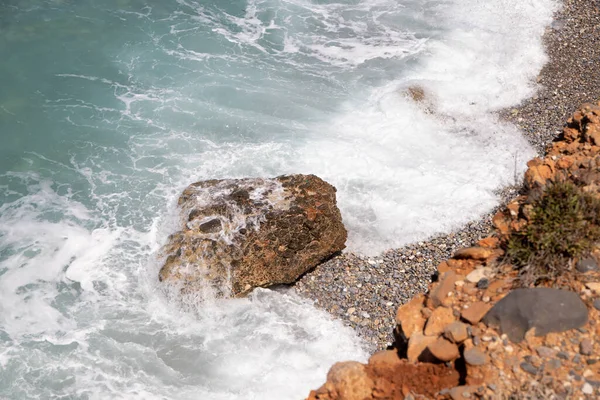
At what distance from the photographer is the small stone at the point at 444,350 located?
7520 mm

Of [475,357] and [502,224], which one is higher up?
[502,224]

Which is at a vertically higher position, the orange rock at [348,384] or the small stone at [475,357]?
the small stone at [475,357]

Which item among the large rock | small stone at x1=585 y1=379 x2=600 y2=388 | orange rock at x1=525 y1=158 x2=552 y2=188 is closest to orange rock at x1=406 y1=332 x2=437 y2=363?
small stone at x1=585 y1=379 x2=600 y2=388

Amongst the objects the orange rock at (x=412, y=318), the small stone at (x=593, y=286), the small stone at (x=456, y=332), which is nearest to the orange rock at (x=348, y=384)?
the orange rock at (x=412, y=318)

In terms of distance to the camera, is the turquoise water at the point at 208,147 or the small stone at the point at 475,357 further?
the turquoise water at the point at 208,147

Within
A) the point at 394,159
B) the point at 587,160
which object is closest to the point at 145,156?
the point at 394,159

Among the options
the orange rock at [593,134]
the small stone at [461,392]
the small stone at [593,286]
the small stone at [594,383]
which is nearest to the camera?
the small stone at [594,383]

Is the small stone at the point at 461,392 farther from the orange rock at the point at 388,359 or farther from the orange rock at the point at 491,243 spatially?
the orange rock at the point at 491,243

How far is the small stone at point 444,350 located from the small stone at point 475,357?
9.7 inches

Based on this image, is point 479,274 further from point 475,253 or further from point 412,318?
point 412,318

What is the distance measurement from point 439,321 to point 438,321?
14 mm

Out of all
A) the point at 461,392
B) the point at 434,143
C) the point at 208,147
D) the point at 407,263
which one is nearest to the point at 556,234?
the point at 461,392

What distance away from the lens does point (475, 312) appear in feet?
25.5

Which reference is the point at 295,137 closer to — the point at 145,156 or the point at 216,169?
the point at 216,169
